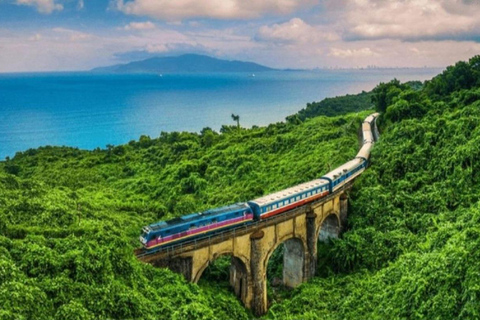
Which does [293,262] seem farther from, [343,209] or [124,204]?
[124,204]

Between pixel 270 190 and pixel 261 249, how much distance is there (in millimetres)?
15752

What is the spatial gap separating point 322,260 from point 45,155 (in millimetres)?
55066

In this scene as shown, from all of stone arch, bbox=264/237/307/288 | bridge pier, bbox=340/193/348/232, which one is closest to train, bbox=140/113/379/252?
bridge pier, bbox=340/193/348/232

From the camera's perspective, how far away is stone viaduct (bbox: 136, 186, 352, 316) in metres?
24.5

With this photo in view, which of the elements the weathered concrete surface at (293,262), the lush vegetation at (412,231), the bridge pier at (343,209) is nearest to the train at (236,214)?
the bridge pier at (343,209)

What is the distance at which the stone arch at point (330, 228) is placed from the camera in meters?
36.4

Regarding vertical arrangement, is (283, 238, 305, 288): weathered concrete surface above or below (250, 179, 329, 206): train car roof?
below

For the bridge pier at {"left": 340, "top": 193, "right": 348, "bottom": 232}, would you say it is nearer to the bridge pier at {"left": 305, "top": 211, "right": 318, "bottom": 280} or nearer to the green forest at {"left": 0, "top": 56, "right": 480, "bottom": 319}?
the green forest at {"left": 0, "top": 56, "right": 480, "bottom": 319}

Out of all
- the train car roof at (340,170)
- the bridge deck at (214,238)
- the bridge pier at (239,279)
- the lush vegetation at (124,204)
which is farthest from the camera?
the train car roof at (340,170)

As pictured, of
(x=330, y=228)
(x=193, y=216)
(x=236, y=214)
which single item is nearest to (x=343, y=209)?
(x=330, y=228)

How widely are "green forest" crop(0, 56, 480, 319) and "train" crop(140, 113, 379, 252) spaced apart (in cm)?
165

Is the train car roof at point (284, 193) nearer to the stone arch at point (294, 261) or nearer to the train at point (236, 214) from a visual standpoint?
the train at point (236, 214)

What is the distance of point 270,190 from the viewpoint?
43.8 metres

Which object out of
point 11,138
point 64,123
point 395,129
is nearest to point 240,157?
point 395,129
